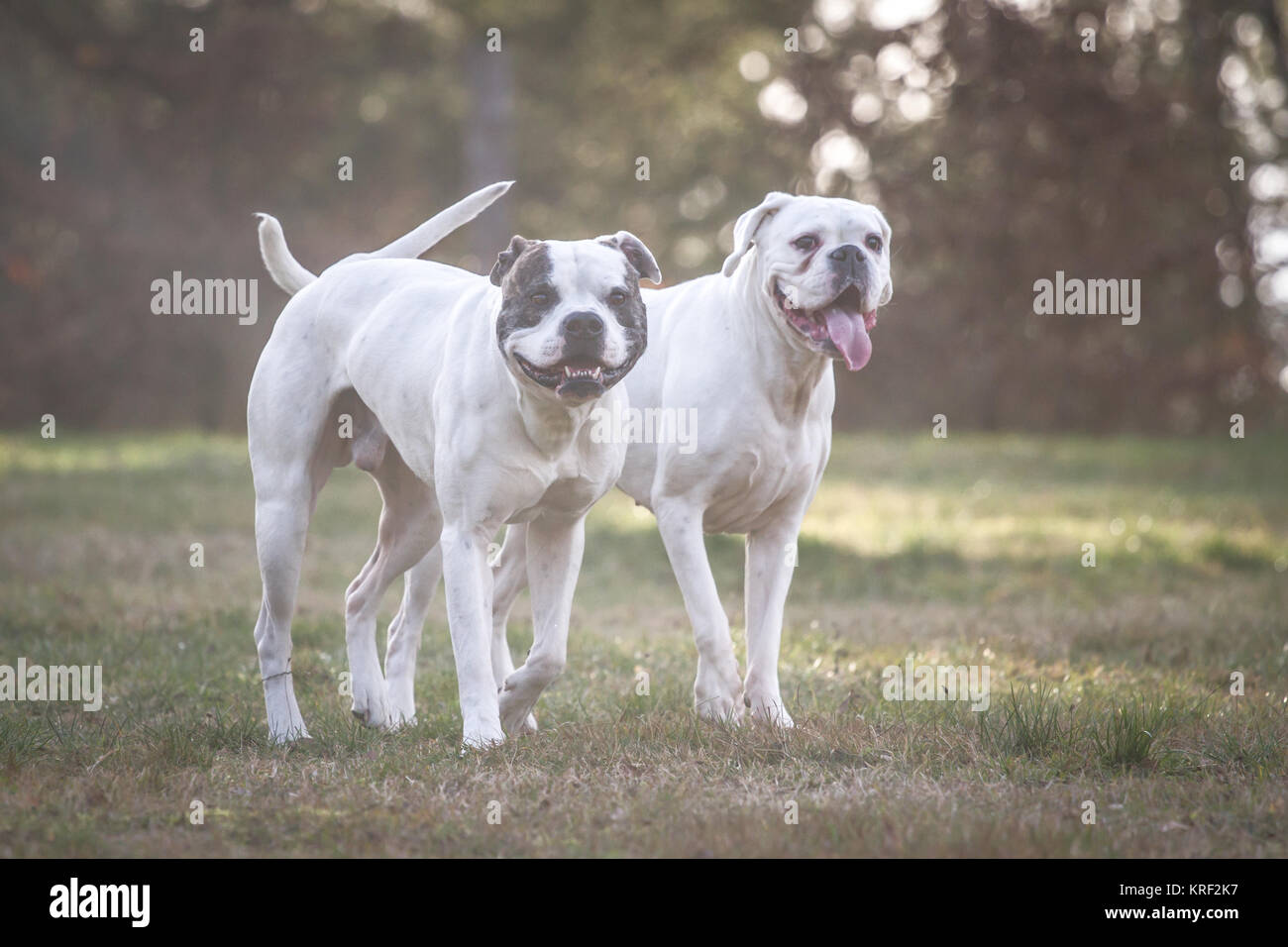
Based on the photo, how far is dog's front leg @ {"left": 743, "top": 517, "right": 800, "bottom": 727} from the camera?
532 cm

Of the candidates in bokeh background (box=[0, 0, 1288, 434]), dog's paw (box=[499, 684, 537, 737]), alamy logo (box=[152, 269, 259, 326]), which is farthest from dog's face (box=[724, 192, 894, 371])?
alamy logo (box=[152, 269, 259, 326])

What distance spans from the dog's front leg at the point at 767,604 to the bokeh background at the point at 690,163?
1431 cm

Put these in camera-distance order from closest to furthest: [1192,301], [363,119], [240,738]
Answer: [240,738] < [1192,301] < [363,119]

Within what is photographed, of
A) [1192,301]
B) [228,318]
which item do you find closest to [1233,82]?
[1192,301]

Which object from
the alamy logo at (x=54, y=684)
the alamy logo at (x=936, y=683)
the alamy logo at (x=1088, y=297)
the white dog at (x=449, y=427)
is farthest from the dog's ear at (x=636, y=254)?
the alamy logo at (x=1088, y=297)

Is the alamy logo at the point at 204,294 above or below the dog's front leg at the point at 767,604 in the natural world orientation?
above

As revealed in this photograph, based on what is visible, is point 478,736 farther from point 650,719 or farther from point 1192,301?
point 1192,301

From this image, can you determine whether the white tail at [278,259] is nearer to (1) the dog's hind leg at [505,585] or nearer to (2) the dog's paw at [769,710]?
(1) the dog's hind leg at [505,585]

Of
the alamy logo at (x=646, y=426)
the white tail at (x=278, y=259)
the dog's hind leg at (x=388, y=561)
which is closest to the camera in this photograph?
the alamy logo at (x=646, y=426)

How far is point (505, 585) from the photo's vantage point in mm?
5988

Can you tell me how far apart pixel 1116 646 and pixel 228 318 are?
1771cm

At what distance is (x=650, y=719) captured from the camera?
513 cm

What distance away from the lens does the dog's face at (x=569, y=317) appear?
175 inches

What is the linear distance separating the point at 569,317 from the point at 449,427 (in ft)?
2.18
